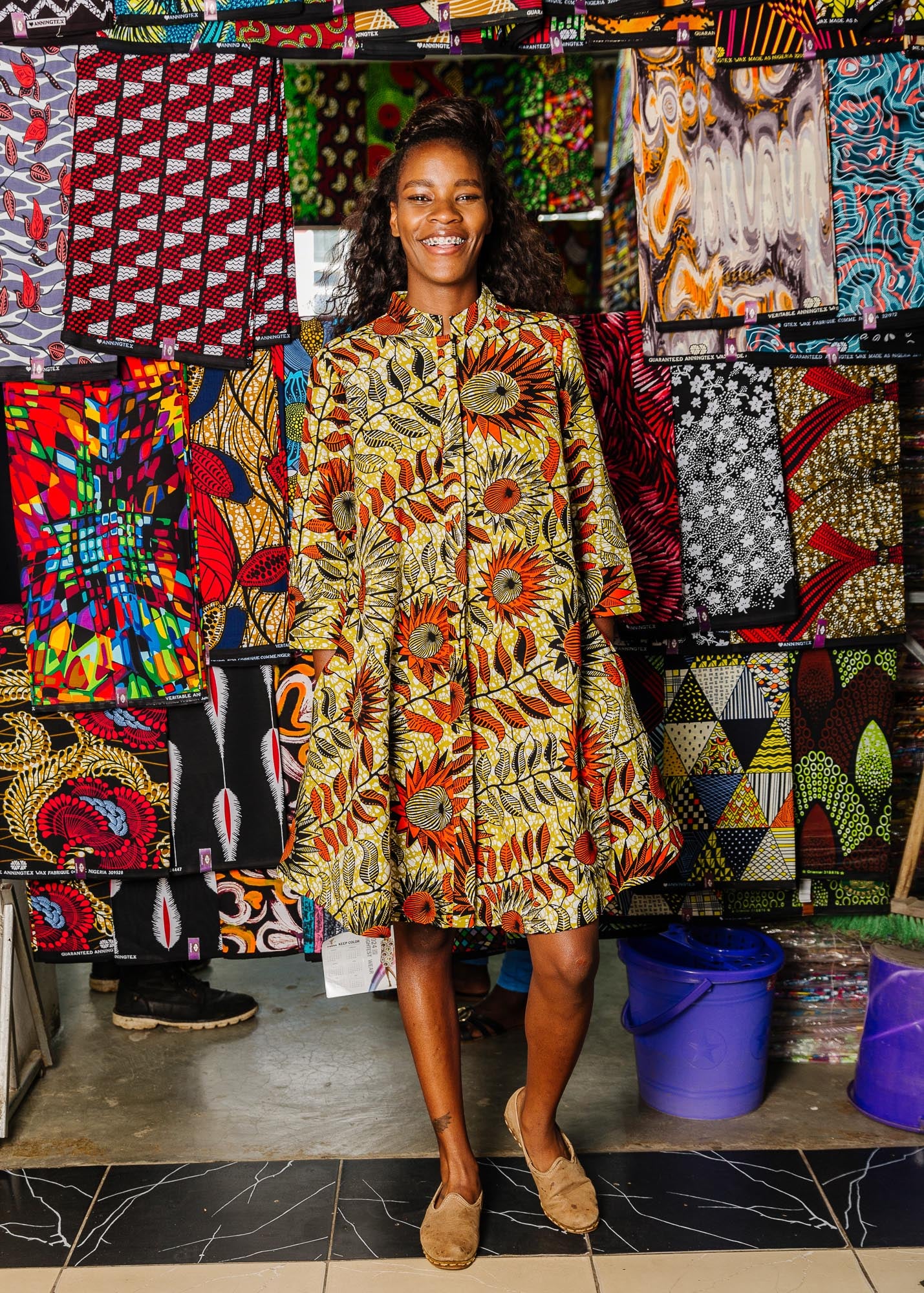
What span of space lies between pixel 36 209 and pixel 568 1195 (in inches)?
85.6

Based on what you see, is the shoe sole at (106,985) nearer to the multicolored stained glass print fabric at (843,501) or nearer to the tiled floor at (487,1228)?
the tiled floor at (487,1228)

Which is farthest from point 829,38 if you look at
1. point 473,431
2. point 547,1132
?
point 547,1132

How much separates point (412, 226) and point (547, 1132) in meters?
1.53

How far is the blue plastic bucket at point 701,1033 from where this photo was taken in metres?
2.40

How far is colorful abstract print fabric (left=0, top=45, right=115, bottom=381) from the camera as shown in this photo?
2518mm

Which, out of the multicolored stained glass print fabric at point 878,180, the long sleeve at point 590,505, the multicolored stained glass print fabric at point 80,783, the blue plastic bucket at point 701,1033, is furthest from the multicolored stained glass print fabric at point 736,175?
the multicolored stained glass print fabric at point 80,783

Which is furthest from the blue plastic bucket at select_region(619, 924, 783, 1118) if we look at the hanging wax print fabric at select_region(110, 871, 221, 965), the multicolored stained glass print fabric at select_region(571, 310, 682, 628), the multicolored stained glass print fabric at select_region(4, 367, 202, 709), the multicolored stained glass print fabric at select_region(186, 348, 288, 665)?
the multicolored stained glass print fabric at select_region(4, 367, 202, 709)

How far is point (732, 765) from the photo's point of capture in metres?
2.69

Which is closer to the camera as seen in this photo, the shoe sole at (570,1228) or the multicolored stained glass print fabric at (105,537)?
the shoe sole at (570,1228)

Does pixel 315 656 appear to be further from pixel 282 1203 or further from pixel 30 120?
pixel 30 120

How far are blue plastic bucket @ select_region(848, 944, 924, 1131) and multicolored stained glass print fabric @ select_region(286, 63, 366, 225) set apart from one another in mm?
2586

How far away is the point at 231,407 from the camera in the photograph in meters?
2.62

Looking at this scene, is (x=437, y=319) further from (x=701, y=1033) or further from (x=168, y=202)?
(x=701, y=1033)

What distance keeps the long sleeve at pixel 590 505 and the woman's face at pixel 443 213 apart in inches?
8.7
